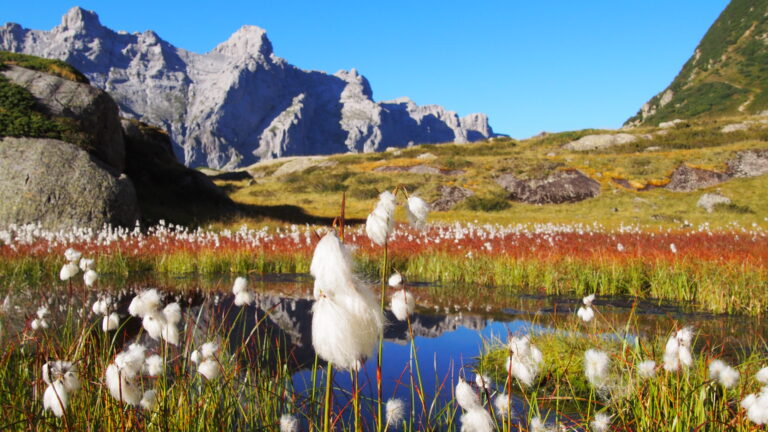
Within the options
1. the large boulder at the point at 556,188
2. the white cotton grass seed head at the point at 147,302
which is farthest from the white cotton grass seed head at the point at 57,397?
the large boulder at the point at 556,188

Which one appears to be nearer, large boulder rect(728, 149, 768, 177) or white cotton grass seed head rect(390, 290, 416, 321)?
white cotton grass seed head rect(390, 290, 416, 321)

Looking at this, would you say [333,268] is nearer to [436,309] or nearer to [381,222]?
[381,222]

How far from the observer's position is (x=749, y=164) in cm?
3216

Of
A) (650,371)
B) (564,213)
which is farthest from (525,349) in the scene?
(564,213)

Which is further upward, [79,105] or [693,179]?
[79,105]

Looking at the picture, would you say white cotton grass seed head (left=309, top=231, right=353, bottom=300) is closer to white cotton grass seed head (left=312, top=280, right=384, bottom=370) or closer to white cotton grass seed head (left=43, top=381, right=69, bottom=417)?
white cotton grass seed head (left=312, top=280, right=384, bottom=370)

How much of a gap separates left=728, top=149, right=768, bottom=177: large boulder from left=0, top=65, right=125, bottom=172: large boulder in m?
33.6

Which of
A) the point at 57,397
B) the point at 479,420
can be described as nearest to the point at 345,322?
the point at 479,420

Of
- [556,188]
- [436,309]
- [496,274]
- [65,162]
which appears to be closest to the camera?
[436,309]

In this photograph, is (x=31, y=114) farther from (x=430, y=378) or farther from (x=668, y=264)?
(x=668, y=264)

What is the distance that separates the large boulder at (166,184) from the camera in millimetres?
23656

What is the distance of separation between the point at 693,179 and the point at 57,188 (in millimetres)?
32433

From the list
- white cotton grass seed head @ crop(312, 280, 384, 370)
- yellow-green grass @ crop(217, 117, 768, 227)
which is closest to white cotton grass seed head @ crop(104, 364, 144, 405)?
white cotton grass seed head @ crop(312, 280, 384, 370)

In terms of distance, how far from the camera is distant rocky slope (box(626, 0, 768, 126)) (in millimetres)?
79875
